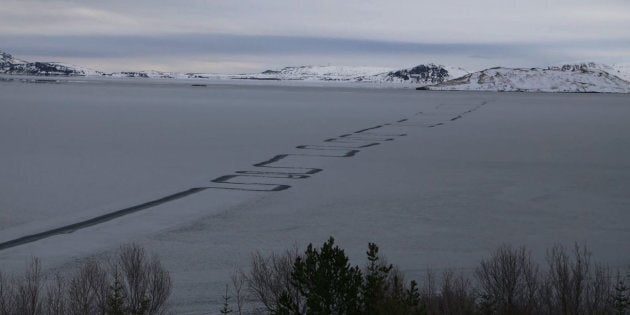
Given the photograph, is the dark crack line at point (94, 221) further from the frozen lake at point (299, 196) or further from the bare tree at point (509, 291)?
the bare tree at point (509, 291)

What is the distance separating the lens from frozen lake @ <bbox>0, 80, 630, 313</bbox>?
918cm

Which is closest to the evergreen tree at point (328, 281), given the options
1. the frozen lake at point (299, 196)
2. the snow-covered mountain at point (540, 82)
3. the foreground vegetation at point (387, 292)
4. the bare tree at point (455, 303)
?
the foreground vegetation at point (387, 292)

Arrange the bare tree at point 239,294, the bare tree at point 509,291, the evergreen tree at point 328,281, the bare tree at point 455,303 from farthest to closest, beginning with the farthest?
1. the bare tree at point 239,294
2. the bare tree at point 509,291
3. the bare tree at point 455,303
4. the evergreen tree at point 328,281

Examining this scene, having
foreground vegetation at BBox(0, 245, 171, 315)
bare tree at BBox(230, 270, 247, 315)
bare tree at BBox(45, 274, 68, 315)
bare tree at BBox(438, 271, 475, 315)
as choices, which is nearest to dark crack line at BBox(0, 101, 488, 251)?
bare tree at BBox(45, 274, 68, 315)

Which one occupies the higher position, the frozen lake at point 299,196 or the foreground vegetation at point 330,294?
the foreground vegetation at point 330,294

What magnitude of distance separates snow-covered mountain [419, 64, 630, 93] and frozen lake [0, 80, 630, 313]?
108 m

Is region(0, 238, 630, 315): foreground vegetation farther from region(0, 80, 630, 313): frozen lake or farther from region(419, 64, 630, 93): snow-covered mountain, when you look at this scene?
region(419, 64, 630, 93): snow-covered mountain

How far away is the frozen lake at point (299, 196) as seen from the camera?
361 inches

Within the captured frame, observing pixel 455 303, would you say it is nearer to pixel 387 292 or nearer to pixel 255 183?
pixel 387 292

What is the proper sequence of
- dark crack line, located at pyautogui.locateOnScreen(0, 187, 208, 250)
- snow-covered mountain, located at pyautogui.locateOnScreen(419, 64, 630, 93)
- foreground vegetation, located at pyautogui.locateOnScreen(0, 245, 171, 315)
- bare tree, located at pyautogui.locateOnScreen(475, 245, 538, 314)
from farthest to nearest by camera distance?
snow-covered mountain, located at pyautogui.locateOnScreen(419, 64, 630, 93) → dark crack line, located at pyautogui.locateOnScreen(0, 187, 208, 250) → bare tree, located at pyautogui.locateOnScreen(475, 245, 538, 314) → foreground vegetation, located at pyautogui.locateOnScreen(0, 245, 171, 315)

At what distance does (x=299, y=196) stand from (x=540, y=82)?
424 feet

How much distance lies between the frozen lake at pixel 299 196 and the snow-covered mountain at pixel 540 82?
108m

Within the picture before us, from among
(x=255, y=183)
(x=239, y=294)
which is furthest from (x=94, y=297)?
(x=255, y=183)

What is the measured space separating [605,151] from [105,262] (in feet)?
53.0
